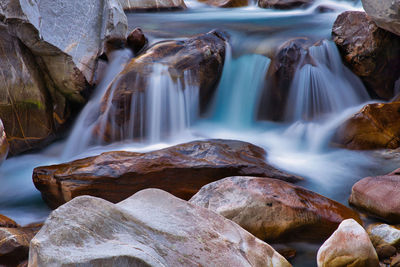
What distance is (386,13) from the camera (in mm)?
5383

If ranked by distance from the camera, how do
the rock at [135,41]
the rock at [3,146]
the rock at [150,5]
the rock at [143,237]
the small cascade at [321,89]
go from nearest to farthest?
the rock at [143,237] < the rock at [3,146] < the small cascade at [321,89] < the rock at [135,41] < the rock at [150,5]

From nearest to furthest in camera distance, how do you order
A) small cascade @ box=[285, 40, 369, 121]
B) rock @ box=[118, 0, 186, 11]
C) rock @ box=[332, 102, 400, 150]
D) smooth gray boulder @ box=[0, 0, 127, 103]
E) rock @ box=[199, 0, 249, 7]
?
rock @ box=[332, 102, 400, 150], smooth gray boulder @ box=[0, 0, 127, 103], small cascade @ box=[285, 40, 369, 121], rock @ box=[118, 0, 186, 11], rock @ box=[199, 0, 249, 7]

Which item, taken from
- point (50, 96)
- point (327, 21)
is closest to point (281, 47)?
point (327, 21)

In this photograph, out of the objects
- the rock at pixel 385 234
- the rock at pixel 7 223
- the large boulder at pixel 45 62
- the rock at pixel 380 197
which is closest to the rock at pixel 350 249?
the rock at pixel 385 234

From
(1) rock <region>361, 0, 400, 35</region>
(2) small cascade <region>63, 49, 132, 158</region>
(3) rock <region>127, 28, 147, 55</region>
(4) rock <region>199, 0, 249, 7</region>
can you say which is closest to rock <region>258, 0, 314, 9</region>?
(4) rock <region>199, 0, 249, 7</region>

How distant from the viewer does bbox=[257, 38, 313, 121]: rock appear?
6.19 m

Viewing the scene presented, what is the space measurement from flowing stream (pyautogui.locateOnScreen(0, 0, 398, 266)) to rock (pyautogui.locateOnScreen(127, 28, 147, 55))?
0.57 ft

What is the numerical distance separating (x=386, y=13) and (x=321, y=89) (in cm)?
140

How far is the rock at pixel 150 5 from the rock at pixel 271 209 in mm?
8634

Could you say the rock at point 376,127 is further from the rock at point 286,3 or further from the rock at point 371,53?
the rock at point 286,3

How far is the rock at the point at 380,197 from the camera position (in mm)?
3239

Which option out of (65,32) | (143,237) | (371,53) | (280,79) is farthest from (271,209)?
(371,53)

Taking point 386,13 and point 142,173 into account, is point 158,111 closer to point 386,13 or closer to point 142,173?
point 142,173

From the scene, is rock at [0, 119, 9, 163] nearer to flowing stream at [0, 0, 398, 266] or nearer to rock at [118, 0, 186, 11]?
flowing stream at [0, 0, 398, 266]
